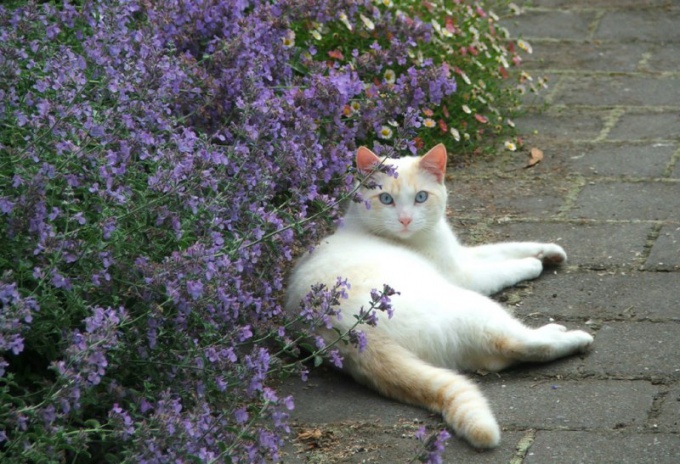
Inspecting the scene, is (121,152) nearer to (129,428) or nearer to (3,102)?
(3,102)

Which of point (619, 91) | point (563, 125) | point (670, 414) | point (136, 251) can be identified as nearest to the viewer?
point (136, 251)

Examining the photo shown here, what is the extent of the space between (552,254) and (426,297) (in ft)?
2.98

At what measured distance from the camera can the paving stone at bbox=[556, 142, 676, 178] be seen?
4.91 m

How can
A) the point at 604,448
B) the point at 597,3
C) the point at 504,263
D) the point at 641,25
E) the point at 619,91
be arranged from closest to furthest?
the point at 604,448 < the point at 504,263 < the point at 619,91 < the point at 641,25 < the point at 597,3

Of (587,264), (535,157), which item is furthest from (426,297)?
(535,157)

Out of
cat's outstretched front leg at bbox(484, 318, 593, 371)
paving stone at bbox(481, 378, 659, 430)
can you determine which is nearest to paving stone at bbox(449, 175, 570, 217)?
cat's outstretched front leg at bbox(484, 318, 593, 371)

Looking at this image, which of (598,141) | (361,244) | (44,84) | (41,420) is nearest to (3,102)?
(44,84)

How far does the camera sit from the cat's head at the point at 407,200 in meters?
3.80

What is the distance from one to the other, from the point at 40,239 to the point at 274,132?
1112 millimetres

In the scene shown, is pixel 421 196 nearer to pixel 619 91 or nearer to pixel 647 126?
pixel 647 126

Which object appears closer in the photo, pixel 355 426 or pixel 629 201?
pixel 355 426

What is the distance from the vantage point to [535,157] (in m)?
5.17

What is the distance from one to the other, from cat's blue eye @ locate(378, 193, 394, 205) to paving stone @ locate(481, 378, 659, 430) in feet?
2.85

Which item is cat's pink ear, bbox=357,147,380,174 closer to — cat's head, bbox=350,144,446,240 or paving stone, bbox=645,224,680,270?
cat's head, bbox=350,144,446,240
